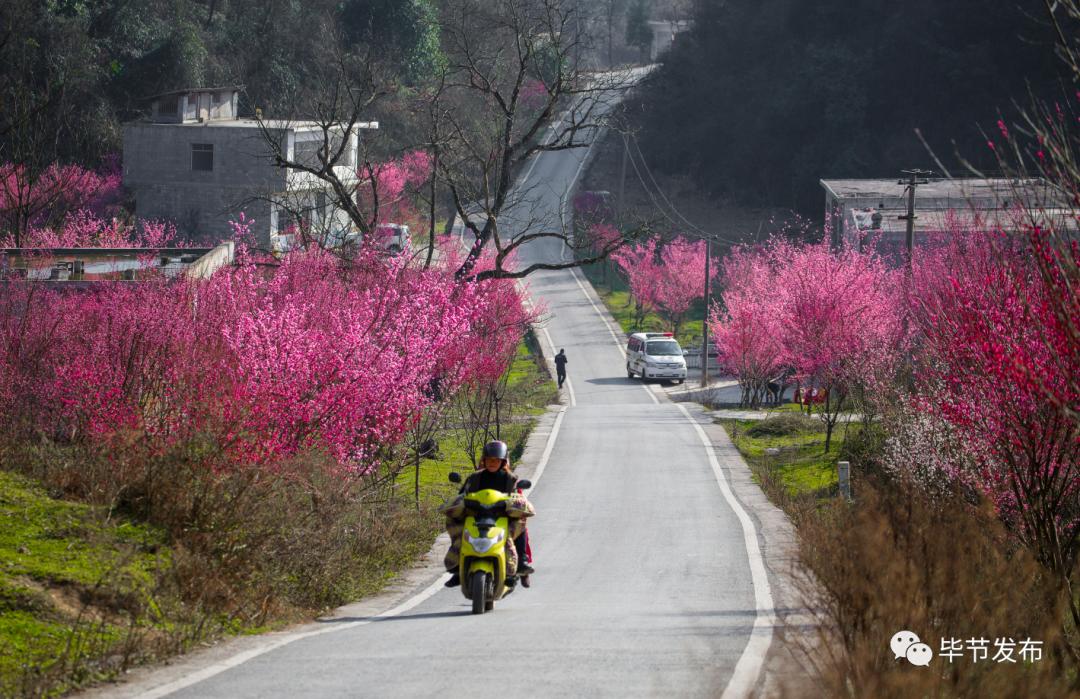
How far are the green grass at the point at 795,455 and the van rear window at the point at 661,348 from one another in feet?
48.9

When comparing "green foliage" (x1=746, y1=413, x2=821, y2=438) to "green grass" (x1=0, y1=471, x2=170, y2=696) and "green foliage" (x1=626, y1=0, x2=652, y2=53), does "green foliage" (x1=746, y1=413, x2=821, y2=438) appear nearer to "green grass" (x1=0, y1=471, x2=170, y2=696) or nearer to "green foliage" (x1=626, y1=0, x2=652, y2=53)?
"green grass" (x1=0, y1=471, x2=170, y2=696)

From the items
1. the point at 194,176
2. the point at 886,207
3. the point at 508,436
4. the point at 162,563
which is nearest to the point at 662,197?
the point at 886,207

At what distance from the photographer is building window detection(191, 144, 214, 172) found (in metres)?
59.0

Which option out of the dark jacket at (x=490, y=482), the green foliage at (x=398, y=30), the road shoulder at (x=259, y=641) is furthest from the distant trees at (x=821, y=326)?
the green foliage at (x=398, y=30)

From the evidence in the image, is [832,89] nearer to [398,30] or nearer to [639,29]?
[398,30]

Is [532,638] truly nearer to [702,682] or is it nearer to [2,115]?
[702,682]

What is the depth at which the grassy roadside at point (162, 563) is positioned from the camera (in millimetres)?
9227

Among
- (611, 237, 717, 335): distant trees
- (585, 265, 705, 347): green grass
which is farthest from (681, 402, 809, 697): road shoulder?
(611, 237, 717, 335): distant trees

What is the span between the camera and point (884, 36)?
263ft

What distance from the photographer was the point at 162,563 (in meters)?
11.4

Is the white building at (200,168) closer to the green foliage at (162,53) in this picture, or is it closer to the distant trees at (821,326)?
the green foliage at (162,53)

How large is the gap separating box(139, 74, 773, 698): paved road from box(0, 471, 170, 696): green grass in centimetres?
125

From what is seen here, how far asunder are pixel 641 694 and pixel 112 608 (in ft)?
14.7

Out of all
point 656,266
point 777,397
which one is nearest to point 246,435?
point 777,397
